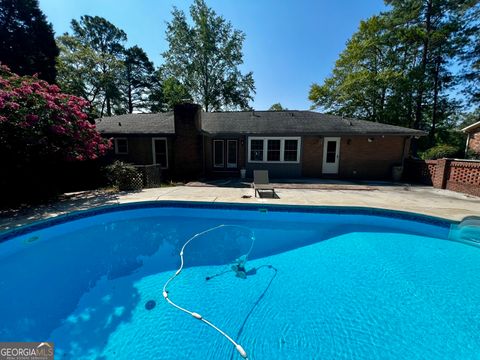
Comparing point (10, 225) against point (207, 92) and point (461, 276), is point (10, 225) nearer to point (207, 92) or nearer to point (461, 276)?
point (461, 276)

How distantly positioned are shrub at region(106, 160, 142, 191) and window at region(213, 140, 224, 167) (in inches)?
208

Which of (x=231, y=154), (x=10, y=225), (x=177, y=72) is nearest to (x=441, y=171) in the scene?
(x=231, y=154)

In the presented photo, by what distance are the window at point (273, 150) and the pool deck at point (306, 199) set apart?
3099 millimetres

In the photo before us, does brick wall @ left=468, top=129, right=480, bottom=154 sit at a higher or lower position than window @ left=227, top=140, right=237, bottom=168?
higher

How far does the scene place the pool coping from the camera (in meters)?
5.58

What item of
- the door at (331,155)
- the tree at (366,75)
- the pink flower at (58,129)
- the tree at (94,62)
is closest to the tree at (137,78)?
the tree at (94,62)

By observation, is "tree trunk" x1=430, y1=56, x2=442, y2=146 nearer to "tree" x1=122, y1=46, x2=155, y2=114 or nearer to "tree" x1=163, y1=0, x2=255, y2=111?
"tree" x1=163, y1=0, x2=255, y2=111

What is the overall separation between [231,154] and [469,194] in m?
11.7

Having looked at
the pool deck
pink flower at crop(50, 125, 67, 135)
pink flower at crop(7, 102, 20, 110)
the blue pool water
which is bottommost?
the blue pool water

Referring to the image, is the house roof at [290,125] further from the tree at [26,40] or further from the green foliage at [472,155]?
the tree at [26,40]

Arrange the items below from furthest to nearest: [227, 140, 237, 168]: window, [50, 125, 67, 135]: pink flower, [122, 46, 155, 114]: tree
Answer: [122, 46, 155, 114]: tree → [227, 140, 237, 168]: window → [50, 125, 67, 135]: pink flower

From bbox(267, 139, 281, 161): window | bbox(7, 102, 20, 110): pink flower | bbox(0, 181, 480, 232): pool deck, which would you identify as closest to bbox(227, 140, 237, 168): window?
bbox(267, 139, 281, 161): window

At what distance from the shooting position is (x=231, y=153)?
13.4 meters

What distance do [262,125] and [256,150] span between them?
1.92 metres
